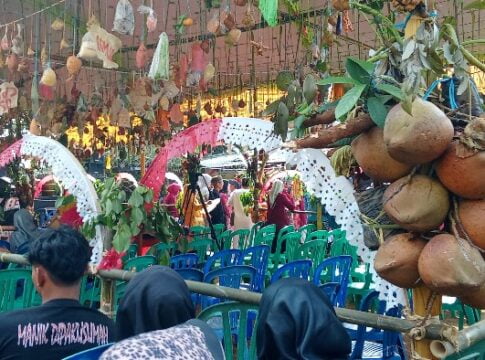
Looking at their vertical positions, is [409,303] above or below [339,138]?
below

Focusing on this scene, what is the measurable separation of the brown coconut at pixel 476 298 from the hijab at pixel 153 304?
2.72 feet

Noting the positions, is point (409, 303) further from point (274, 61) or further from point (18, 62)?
point (274, 61)

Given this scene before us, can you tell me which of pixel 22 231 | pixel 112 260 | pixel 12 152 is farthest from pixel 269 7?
pixel 22 231

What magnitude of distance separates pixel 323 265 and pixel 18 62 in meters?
3.10

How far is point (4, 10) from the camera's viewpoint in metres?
5.55

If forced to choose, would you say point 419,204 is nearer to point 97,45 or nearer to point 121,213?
point 121,213

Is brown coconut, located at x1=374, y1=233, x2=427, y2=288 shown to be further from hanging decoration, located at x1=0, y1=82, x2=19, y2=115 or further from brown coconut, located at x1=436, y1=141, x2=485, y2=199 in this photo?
hanging decoration, located at x1=0, y1=82, x2=19, y2=115

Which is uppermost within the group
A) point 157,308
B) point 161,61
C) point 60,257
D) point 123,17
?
point 123,17

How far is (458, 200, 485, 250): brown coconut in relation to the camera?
46.6 inches

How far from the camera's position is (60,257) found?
1974 millimetres

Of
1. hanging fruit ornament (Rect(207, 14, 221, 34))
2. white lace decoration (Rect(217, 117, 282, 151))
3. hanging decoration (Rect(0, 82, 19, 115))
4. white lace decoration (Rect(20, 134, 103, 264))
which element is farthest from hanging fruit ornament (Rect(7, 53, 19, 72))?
white lace decoration (Rect(217, 117, 282, 151))

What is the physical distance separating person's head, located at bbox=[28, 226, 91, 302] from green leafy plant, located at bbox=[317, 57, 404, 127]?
1130 mm

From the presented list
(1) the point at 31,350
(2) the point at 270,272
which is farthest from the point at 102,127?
(1) the point at 31,350

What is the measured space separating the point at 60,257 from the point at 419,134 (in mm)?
1351
